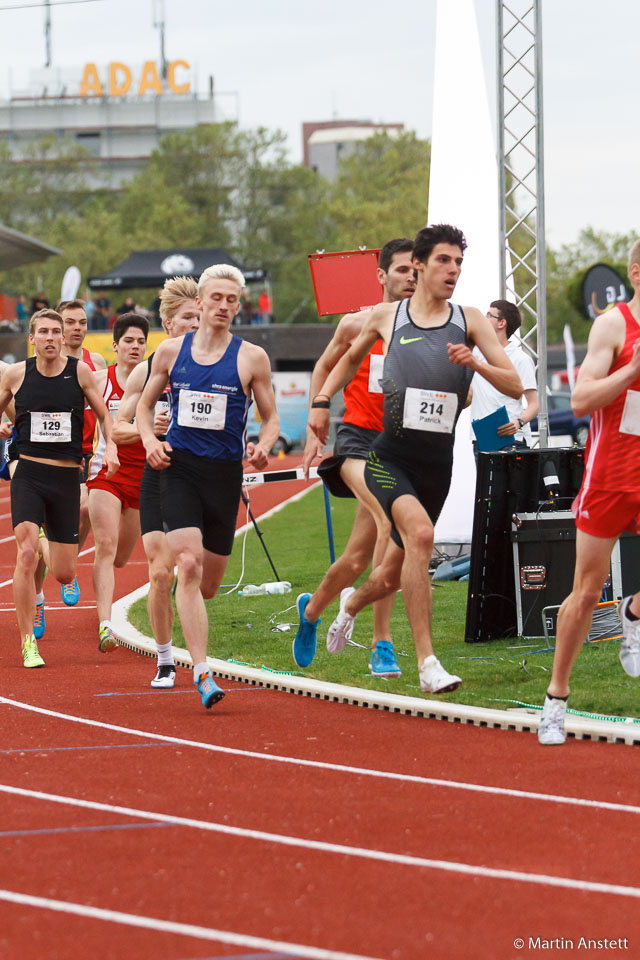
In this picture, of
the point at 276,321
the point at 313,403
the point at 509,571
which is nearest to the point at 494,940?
the point at 313,403

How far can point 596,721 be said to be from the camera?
6.48 m

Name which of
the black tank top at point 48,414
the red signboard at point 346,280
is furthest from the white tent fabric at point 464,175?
the black tank top at point 48,414

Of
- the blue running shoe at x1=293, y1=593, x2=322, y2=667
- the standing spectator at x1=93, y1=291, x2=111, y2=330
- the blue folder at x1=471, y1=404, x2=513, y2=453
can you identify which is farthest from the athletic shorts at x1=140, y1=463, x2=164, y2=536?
the standing spectator at x1=93, y1=291, x2=111, y2=330

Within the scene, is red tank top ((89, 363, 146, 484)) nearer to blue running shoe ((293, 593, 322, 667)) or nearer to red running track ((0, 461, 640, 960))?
blue running shoe ((293, 593, 322, 667))

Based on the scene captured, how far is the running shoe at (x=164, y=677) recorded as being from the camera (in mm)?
8125

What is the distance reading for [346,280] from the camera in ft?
39.7

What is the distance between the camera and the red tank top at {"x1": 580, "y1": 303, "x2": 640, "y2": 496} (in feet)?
19.2

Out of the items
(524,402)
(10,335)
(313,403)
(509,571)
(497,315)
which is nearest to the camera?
(313,403)

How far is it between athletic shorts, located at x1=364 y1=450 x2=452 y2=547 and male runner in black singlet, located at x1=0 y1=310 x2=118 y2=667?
8.45ft

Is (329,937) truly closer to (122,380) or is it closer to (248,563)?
(122,380)

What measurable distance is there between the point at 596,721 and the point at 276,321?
265ft

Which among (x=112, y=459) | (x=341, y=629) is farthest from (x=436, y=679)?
(x=112, y=459)

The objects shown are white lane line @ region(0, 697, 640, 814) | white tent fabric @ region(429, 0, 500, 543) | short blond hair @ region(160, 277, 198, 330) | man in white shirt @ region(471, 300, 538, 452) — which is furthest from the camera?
white tent fabric @ region(429, 0, 500, 543)

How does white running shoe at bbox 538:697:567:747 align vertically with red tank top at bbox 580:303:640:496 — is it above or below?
below
